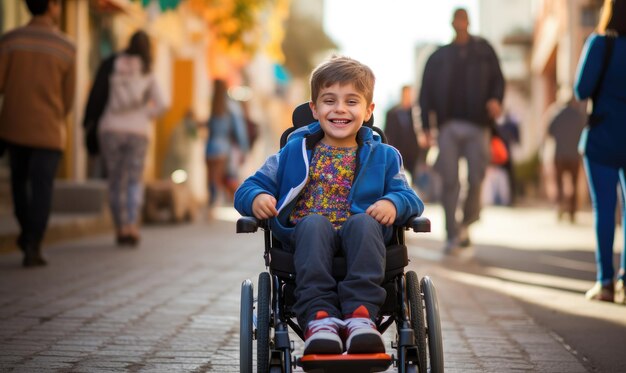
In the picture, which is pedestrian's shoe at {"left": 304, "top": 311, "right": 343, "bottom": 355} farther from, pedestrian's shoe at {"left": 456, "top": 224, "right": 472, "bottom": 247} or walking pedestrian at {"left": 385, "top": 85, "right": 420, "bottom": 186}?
walking pedestrian at {"left": 385, "top": 85, "right": 420, "bottom": 186}

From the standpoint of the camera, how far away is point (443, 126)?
32.6 feet

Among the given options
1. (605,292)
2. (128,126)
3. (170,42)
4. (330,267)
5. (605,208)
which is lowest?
(605,292)

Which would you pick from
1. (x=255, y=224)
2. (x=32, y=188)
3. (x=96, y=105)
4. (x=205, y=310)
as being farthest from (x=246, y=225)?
(x=96, y=105)

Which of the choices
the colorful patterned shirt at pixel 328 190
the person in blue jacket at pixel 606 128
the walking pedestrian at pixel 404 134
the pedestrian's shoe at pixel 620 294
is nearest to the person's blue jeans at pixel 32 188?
the person in blue jacket at pixel 606 128

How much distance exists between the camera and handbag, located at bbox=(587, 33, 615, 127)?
6766 mm

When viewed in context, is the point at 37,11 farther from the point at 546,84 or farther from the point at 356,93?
the point at 546,84

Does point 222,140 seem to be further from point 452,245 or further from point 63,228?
point 452,245

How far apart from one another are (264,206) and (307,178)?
257 mm

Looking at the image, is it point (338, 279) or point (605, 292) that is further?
point (605, 292)

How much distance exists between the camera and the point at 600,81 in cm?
684

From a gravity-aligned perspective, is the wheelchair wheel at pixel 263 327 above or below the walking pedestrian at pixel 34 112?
below

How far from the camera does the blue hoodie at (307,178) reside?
4.05 meters

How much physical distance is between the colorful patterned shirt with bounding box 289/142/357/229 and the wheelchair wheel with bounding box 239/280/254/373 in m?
0.35

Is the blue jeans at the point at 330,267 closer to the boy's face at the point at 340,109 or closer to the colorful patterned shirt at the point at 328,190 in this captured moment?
the colorful patterned shirt at the point at 328,190
